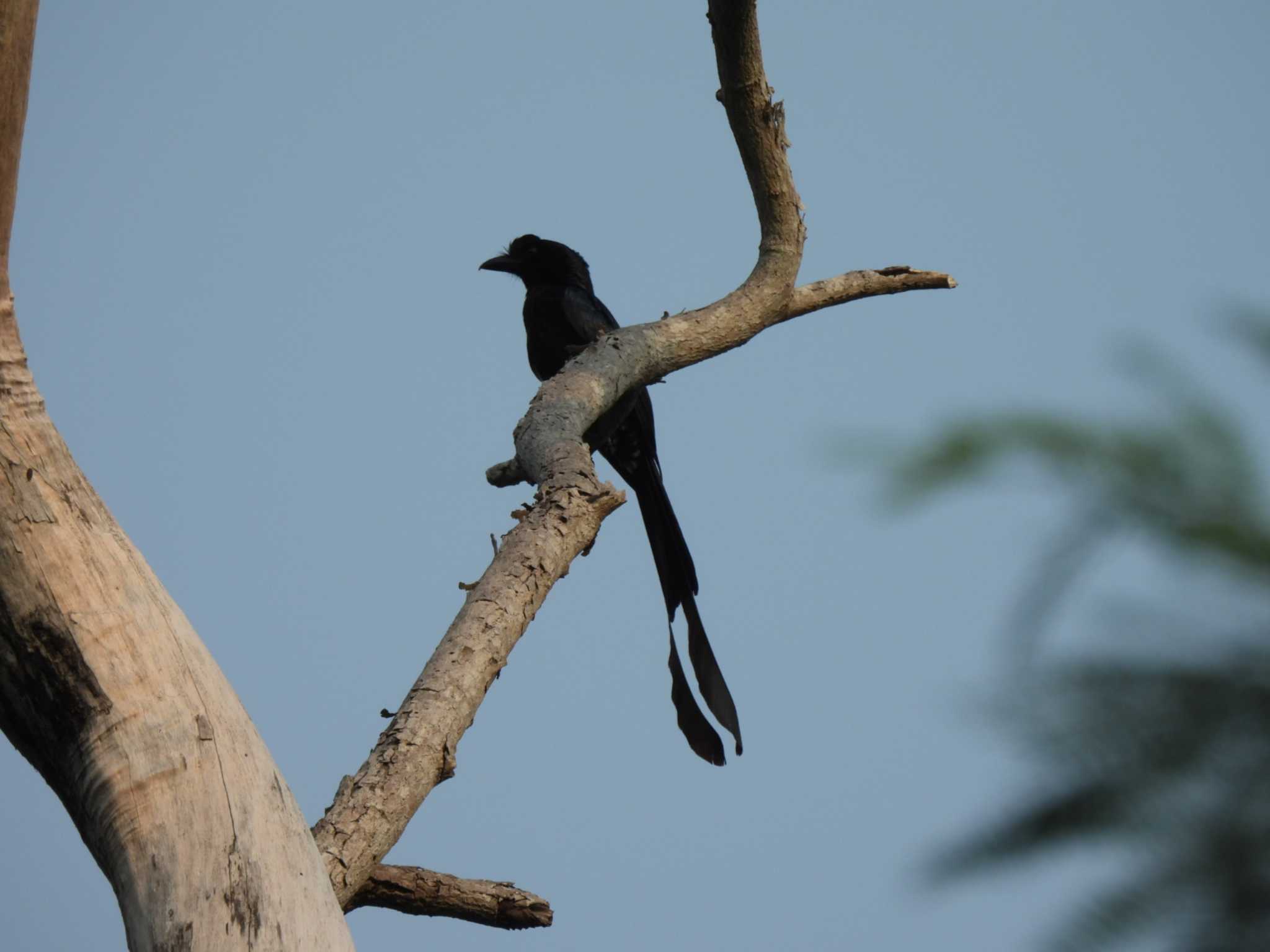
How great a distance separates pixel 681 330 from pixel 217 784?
111 inches

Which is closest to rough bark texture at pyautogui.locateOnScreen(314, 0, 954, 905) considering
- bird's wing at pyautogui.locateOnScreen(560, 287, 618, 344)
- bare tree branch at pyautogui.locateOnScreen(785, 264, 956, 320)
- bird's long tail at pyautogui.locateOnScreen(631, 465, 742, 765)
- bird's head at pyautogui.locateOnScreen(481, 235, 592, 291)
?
bare tree branch at pyautogui.locateOnScreen(785, 264, 956, 320)

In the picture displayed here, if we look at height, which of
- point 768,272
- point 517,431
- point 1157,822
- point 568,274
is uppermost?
point 568,274

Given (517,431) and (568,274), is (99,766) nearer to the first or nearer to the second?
(517,431)

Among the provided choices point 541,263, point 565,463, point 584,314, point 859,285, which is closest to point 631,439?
point 584,314

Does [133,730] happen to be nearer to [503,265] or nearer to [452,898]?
[452,898]

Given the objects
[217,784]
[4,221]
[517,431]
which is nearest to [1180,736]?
[217,784]

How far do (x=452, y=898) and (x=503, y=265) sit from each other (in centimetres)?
433

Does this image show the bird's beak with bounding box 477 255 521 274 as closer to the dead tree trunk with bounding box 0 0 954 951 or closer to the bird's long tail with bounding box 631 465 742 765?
the bird's long tail with bounding box 631 465 742 765

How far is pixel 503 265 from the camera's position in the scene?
5.99 meters

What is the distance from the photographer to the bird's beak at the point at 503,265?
235 inches

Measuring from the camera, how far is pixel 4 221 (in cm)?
190

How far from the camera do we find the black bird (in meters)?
3.54

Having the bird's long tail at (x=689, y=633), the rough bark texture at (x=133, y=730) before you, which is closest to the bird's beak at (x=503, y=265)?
the bird's long tail at (x=689, y=633)

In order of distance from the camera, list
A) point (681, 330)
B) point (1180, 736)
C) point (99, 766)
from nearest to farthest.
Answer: point (1180, 736) → point (99, 766) → point (681, 330)
